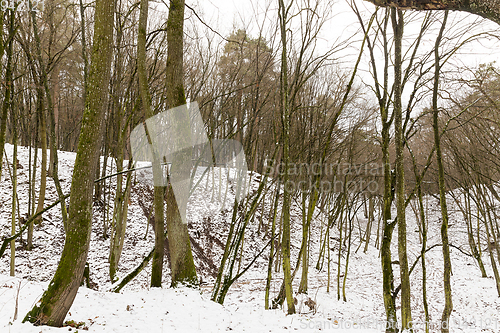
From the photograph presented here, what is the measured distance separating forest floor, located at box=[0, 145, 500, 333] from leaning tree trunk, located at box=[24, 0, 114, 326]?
164 millimetres

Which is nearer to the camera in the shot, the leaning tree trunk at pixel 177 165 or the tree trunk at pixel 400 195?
the tree trunk at pixel 400 195

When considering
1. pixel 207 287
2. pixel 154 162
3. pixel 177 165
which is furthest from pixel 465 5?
pixel 207 287

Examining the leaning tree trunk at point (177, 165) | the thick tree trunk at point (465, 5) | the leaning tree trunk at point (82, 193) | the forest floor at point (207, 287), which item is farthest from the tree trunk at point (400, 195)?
the leaning tree trunk at point (82, 193)

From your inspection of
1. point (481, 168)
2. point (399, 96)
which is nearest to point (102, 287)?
point (399, 96)

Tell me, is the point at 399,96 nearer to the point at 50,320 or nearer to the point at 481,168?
the point at 50,320

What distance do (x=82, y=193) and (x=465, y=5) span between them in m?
3.14

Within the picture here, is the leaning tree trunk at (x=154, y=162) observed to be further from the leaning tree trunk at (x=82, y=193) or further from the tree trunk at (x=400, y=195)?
the tree trunk at (x=400, y=195)

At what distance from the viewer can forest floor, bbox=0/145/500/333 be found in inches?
119

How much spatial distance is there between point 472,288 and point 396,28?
34.5 ft

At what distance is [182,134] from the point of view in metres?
4.07

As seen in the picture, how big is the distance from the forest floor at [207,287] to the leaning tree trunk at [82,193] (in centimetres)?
16

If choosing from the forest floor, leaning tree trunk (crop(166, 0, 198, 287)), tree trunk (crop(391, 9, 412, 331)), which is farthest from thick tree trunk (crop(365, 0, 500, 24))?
the forest floor

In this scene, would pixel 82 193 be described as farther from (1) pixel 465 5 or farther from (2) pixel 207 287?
(2) pixel 207 287

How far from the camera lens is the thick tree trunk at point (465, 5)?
125 cm
